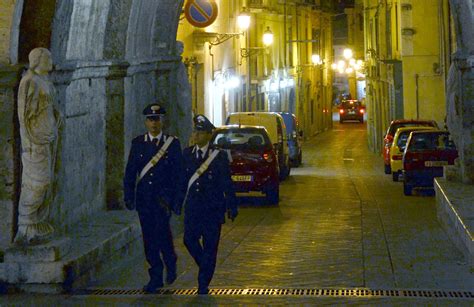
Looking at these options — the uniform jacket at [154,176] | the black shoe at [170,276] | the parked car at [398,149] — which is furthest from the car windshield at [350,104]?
the uniform jacket at [154,176]

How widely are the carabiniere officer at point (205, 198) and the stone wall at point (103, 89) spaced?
5.35 ft

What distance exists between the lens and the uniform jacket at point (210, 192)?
933cm

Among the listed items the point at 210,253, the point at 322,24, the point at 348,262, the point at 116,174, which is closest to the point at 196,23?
the point at 116,174

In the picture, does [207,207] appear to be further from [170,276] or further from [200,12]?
[200,12]

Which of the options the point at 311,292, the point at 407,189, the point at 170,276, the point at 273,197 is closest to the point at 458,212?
the point at 311,292

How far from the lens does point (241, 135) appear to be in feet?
71.6

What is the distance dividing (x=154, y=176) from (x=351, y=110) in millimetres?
67382

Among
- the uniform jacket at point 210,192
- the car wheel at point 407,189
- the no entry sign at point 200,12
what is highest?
the no entry sign at point 200,12

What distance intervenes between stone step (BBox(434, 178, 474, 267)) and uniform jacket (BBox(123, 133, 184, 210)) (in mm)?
3007

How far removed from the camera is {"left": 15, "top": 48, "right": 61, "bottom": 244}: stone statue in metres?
9.47

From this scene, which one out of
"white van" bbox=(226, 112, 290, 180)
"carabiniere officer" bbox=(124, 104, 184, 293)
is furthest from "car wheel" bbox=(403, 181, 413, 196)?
"carabiniere officer" bbox=(124, 104, 184, 293)

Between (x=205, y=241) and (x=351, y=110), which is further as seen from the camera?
(x=351, y=110)

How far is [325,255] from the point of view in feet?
40.2

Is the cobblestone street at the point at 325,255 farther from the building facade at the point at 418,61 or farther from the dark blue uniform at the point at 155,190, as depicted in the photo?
the building facade at the point at 418,61
